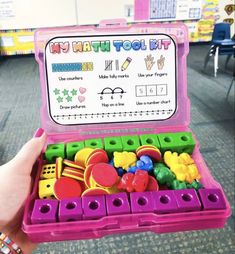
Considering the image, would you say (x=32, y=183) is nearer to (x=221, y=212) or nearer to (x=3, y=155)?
(x=221, y=212)

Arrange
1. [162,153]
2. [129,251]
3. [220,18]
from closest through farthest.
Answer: [162,153] → [129,251] → [220,18]

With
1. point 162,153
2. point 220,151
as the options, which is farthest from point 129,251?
point 220,151

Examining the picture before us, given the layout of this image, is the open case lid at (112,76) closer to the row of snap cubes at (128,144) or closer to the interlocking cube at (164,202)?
the row of snap cubes at (128,144)

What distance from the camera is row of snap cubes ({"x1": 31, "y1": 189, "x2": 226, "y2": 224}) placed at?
41 cm

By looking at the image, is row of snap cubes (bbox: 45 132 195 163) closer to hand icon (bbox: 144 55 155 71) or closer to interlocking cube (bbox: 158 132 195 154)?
interlocking cube (bbox: 158 132 195 154)

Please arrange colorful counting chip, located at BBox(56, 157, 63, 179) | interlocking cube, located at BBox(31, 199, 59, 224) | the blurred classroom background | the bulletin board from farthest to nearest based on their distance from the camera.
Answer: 1. the bulletin board
2. the blurred classroom background
3. colorful counting chip, located at BBox(56, 157, 63, 179)
4. interlocking cube, located at BBox(31, 199, 59, 224)

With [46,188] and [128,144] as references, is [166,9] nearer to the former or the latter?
[128,144]

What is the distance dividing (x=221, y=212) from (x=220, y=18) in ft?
10.9

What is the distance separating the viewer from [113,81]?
22.0 inches

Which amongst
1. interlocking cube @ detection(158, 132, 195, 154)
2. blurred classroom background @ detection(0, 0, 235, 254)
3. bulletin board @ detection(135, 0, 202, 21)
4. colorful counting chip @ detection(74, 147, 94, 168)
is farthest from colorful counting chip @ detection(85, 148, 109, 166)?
bulletin board @ detection(135, 0, 202, 21)

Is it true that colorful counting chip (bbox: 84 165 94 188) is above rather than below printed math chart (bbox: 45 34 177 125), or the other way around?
below

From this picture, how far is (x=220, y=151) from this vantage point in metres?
1.32

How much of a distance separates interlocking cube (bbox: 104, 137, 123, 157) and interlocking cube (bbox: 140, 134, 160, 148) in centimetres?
5

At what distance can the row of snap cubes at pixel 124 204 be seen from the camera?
1.35 feet
